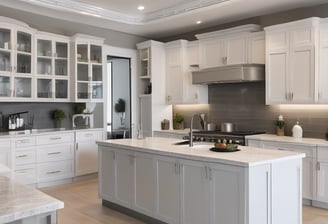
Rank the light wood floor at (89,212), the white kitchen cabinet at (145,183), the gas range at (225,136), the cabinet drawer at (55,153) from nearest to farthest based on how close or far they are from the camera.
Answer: the white kitchen cabinet at (145,183)
the light wood floor at (89,212)
the gas range at (225,136)
the cabinet drawer at (55,153)

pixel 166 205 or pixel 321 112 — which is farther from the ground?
pixel 321 112

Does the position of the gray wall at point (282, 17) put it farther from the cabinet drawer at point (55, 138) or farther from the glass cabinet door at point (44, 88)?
the cabinet drawer at point (55, 138)

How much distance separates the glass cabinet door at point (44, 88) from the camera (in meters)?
5.40

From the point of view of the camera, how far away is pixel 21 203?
1540 mm

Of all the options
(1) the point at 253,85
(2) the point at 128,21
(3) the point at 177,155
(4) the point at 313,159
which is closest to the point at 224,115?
(1) the point at 253,85

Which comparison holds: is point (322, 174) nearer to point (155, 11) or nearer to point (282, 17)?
point (282, 17)

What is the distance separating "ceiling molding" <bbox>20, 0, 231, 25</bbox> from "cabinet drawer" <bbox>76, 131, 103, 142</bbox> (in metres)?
2.09

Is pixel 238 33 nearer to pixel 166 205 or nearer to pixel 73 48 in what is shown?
pixel 73 48

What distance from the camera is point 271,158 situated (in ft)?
9.32

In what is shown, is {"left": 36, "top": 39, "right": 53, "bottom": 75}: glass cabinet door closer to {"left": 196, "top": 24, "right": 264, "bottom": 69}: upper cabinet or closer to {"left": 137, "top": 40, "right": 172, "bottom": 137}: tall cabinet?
{"left": 137, "top": 40, "right": 172, "bottom": 137}: tall cabinet

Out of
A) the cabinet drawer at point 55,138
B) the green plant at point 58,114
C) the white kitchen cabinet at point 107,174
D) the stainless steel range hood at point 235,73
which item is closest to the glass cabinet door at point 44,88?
the green plant at point 58,114

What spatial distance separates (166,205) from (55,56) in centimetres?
352

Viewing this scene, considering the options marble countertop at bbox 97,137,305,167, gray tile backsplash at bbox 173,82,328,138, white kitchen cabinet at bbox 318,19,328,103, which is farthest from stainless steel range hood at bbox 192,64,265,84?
marble countertop at bbox 97,137,305,167

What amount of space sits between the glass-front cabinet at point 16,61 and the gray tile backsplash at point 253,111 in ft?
10.6
